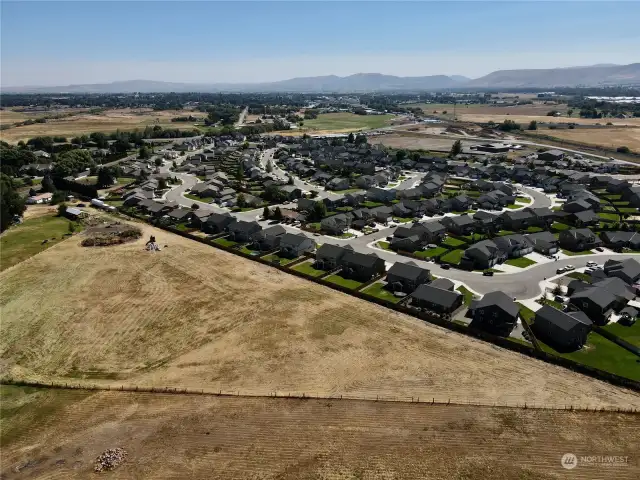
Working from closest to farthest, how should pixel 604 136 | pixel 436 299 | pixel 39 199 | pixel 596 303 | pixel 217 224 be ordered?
pixel 596 303 → pixel 436 299 → pixel 217 224 → pixel 39 199 → pixel 604 136

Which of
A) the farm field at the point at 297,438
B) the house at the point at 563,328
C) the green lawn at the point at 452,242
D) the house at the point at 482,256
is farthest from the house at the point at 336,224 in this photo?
the farm field at the point at 297,438

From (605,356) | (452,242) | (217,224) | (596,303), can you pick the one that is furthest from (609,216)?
(217,224)

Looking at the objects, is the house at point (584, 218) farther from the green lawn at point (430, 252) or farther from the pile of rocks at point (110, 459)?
the pile of rocks at point (110, 459)

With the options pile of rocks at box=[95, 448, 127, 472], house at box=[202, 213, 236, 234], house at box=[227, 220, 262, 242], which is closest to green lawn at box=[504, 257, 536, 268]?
house at box=[227, 220, 262, 242]

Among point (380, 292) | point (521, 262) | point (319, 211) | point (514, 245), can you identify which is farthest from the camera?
point (319, 211)

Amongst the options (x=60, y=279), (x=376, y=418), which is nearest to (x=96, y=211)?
(x=60, y=279)

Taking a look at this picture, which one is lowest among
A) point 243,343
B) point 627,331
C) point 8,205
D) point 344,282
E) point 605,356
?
point 243,343

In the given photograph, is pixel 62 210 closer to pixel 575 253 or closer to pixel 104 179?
pixel 104 179
